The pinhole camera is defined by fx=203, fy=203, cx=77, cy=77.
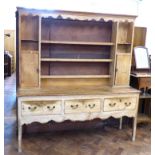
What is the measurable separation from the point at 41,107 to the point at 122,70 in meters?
1.28

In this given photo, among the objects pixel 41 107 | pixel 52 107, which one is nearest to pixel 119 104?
pixel 52 107

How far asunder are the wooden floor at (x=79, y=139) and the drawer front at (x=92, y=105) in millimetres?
504

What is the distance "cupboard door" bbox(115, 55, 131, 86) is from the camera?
2.94 m

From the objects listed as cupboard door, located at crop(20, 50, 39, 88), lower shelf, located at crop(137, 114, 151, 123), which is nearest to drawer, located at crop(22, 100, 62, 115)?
cupboard door, located at crop(20, 50, 39, 88)

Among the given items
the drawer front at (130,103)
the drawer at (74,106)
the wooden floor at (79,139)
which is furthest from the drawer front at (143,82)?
the drawer at (74,106)

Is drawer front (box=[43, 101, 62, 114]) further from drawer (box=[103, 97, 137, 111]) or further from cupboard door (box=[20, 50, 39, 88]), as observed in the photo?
drawer (box=[103, 97, 137, 111])

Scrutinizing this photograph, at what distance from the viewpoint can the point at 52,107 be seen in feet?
8.28

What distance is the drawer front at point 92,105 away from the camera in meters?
2.63

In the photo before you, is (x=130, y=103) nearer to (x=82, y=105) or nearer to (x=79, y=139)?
(x=82, y=105)

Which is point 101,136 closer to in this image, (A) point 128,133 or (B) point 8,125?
(A) point 128,133

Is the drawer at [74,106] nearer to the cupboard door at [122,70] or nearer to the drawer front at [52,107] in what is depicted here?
the drawer front at [52,107]

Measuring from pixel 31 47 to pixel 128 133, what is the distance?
6.39ft

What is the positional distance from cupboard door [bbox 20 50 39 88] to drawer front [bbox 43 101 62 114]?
363mm
